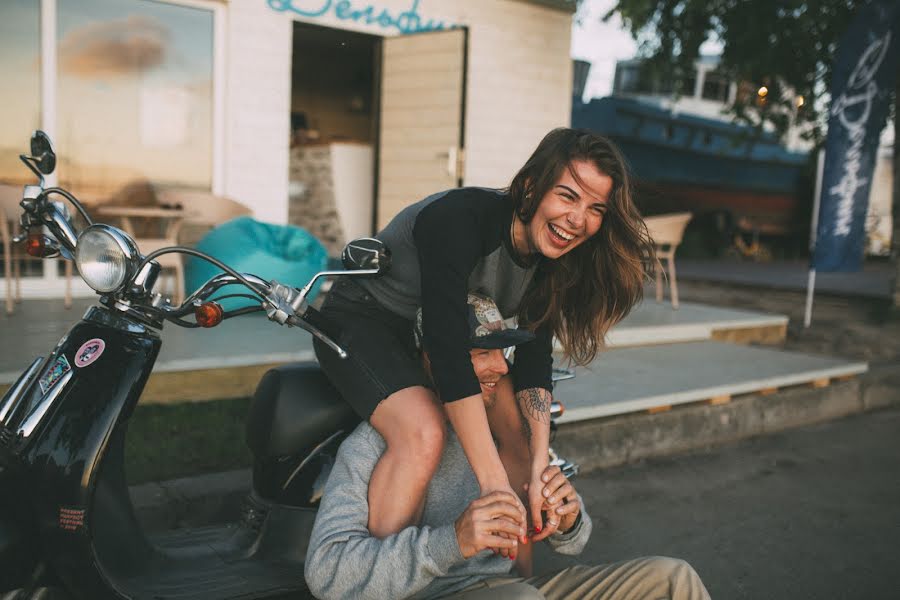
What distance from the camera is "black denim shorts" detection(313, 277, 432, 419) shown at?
208 centimetres

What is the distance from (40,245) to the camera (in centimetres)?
185

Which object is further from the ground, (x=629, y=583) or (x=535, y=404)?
(x=535, y=404)

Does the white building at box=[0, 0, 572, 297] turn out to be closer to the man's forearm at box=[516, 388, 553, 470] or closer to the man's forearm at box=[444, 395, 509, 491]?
the man's forearm at box=[516, 388, 553, 470]

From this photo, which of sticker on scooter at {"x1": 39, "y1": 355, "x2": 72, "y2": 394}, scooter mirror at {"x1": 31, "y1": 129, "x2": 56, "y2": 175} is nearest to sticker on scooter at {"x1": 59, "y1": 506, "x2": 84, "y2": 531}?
sticker on scooter at {"x1": 39, "y1": 355, "x2": 72, "y2": 394}

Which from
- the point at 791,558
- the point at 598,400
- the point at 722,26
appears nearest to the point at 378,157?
the point at 598,400

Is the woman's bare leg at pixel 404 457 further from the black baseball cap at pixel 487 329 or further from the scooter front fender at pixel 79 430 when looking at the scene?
the scooter front fender at pixel 79 430

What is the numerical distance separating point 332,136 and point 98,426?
37.5 ft

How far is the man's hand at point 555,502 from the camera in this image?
1.88 metres

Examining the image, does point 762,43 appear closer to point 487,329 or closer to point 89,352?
point 487,329

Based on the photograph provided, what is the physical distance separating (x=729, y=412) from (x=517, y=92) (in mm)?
4617

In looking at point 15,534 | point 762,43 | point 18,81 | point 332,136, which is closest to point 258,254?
point 18,81

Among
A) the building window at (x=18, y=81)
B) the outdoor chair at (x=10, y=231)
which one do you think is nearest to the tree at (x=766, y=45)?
the building window at (x=18, y=81)

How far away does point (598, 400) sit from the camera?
14.6 feet

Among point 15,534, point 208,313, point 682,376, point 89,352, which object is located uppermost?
point 208,313
